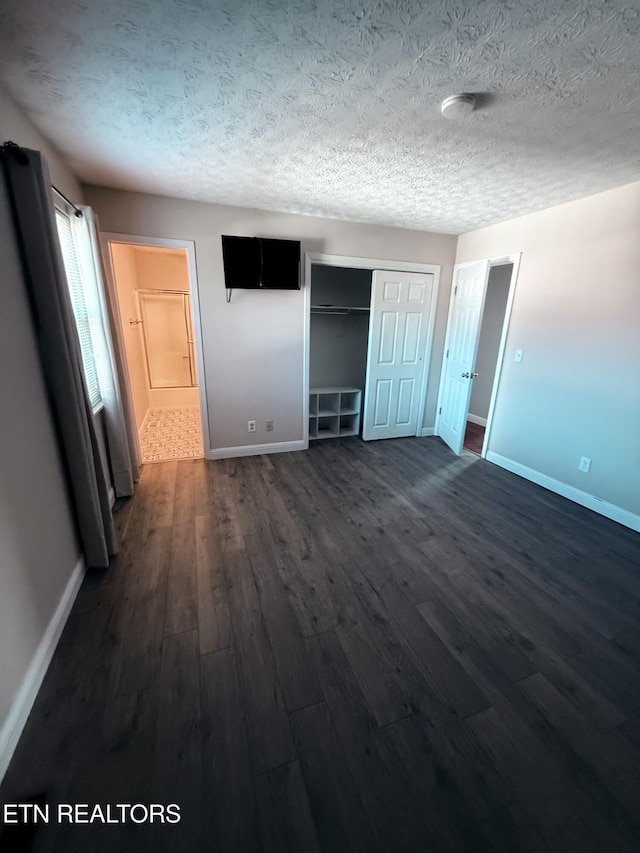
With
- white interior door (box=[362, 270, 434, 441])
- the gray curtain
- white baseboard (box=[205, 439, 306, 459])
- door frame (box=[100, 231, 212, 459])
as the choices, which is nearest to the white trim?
white baseboard (box=[205, 439, 306, 459])

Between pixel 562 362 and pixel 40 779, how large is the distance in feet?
13.1

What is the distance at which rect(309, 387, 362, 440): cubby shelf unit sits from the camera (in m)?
4.29

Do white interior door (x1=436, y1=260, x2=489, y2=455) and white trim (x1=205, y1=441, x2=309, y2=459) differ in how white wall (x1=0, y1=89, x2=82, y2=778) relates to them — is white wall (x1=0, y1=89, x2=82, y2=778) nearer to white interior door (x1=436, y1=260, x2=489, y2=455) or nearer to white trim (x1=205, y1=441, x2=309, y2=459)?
white trim (x1=205, y1=441, x2=309, y2=459)

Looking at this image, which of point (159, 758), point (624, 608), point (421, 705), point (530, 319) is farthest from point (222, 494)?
point (530, 319)

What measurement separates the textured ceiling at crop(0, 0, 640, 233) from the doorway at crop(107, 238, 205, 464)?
241 centimetres

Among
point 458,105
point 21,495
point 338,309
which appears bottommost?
point 21,495

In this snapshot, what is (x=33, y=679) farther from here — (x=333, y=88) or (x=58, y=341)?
(x=333, y=88)

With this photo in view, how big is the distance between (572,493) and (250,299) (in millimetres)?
3499

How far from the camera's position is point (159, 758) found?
1.14 m

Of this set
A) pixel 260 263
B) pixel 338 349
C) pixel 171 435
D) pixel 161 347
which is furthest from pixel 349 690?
pixel 161 347

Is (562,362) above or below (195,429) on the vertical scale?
above

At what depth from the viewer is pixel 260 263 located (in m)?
3.13

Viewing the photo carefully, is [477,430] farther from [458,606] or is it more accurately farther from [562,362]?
[458,606]

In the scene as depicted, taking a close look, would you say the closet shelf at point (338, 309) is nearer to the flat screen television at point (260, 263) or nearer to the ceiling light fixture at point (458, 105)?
the flat screen television at point (260, 263)
